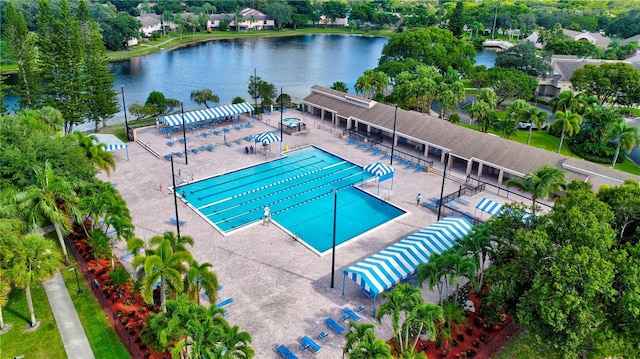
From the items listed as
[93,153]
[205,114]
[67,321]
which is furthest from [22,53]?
[67,321]

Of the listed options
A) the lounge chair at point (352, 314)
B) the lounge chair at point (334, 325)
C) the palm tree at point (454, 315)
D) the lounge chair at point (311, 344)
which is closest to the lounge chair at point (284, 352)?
the lounge chair at point (311, 344)

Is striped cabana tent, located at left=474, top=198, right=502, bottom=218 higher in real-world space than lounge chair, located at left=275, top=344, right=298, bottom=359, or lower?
higher

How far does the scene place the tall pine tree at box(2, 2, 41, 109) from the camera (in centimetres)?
4825

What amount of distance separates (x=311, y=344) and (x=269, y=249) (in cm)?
1024

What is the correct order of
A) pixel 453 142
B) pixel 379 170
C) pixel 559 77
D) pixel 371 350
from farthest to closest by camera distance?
pixel 559 77
pixel 453 142
pixel 379 170
pixel 371 350

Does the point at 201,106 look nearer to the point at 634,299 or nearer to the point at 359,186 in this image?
the point at 359,186

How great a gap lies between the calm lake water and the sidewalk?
4001cm

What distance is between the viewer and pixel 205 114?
180 ft

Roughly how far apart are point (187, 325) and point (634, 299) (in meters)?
18.6

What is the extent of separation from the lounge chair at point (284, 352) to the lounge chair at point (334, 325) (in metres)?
2.88

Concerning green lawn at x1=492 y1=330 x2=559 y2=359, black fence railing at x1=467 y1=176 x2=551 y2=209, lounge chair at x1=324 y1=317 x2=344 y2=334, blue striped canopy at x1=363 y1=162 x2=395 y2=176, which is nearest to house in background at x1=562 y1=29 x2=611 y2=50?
black fence railing at x1=467 y1=176 x2=551 y2=209

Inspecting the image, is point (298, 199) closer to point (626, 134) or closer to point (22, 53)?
point (626, 134)

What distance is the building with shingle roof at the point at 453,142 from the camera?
41150 millimetres

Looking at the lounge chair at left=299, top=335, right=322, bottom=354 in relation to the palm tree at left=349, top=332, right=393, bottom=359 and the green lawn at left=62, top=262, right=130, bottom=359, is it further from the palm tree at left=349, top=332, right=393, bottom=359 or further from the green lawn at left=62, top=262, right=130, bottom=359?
the green lawn at left=62, top=262, right=130, bottom=359
